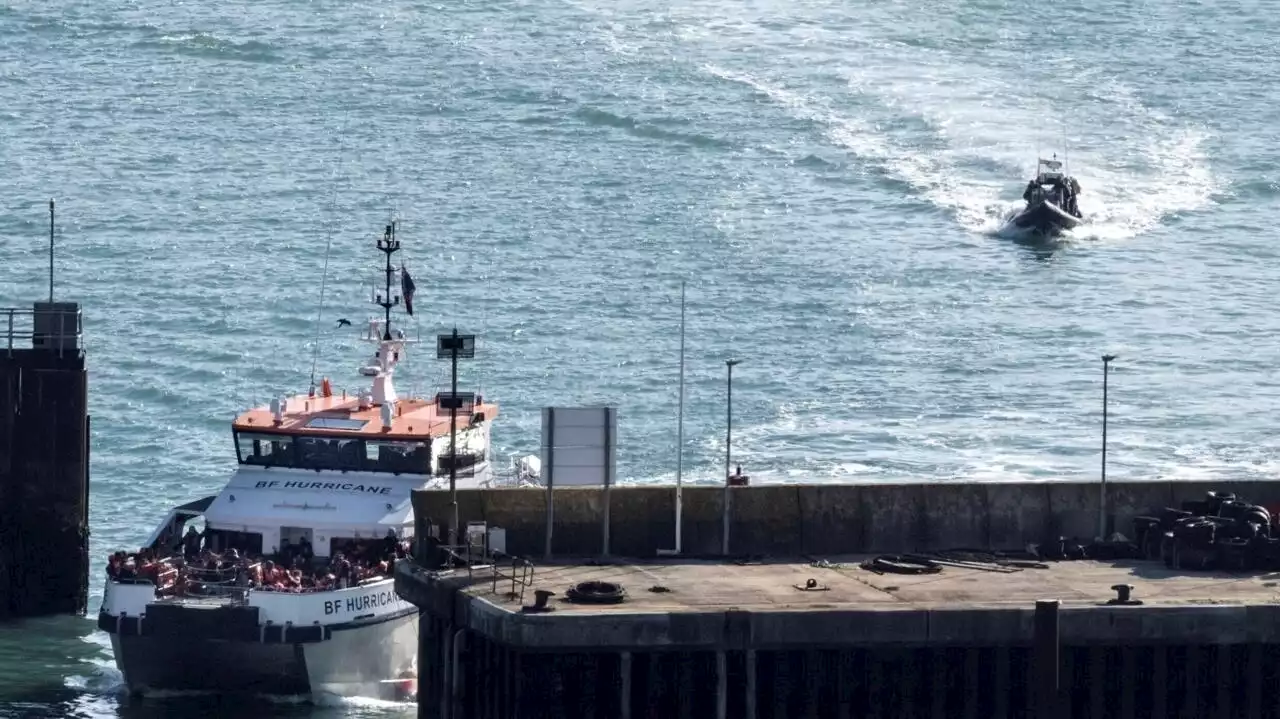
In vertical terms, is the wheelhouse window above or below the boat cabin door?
above

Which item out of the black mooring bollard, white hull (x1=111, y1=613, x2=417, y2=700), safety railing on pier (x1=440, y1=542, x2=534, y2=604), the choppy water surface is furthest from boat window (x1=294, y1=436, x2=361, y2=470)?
the black mooring bollard

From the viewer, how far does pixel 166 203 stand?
91500 millimetres

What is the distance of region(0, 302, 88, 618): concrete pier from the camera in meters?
53.1

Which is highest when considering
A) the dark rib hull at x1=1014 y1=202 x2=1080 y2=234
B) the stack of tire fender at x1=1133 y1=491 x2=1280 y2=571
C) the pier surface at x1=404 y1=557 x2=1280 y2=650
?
the dark rib hull at x1=1014 y1=202 x2=1080 y2=234

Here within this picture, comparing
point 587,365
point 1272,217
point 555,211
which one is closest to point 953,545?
point 587,365

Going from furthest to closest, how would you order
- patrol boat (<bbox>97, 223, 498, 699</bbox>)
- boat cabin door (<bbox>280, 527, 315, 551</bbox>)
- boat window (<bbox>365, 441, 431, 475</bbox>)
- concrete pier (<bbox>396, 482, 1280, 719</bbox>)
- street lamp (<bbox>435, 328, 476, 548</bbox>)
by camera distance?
boat window (<bbox>365, 441, 431, 475</bbox>) < boat cabin door (<bbox>280, 527, 315, 551</bbox>) < patrol boat (<bbox>97, 223, 498, 699</bbox>) < street lamp (<bbox>435, 328, 476, 548</bbox>) < concrete pier (<bbox>396, 482, 1280, 719</bbox>)

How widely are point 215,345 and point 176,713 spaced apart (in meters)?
29.6

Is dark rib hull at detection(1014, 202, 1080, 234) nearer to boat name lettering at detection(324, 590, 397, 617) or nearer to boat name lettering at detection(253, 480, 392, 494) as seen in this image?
boat name lettering at detection(253, 480, 392, 494)

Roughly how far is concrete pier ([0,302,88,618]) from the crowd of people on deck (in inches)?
122

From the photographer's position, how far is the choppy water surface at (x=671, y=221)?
70062 millimetres

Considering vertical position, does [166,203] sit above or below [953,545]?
above

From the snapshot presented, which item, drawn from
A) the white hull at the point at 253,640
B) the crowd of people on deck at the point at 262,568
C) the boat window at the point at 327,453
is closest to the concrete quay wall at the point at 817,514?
the white hull at the point at 253,640

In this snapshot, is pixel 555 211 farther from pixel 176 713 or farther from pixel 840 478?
pixel 176 713

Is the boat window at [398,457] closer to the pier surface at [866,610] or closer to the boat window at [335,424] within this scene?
the boat window at [335,424]
